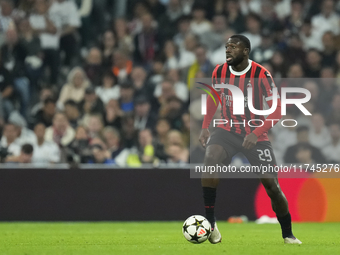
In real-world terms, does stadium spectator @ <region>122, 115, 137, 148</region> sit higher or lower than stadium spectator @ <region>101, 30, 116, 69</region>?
lower

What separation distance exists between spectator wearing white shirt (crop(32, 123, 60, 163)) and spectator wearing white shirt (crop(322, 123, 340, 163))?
4.87m

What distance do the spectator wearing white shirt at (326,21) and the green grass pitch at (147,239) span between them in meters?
5.17

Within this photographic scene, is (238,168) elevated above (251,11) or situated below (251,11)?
below

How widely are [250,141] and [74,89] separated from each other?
7307 mm

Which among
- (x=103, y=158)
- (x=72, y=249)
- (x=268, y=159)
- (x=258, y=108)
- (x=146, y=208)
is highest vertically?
(x=258, y=108)

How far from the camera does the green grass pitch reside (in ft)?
20.6

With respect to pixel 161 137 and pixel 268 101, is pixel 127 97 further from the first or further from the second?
pixel 268 101

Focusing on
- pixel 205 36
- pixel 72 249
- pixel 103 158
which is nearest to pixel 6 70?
pixel 103 158

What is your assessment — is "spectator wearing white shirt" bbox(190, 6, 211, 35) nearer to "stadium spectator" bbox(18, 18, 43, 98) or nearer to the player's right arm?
"stadium spectator" bbox(18, 18, 43, 98)

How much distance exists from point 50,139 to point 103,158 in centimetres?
109

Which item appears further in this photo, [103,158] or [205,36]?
[205,36]

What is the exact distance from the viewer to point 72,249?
646 centimetres

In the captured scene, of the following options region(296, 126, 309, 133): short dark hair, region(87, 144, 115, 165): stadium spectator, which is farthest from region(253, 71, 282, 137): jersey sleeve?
region(296, 126, 309, 133): short dark hair

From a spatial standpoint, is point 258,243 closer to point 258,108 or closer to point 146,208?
point 258,108
